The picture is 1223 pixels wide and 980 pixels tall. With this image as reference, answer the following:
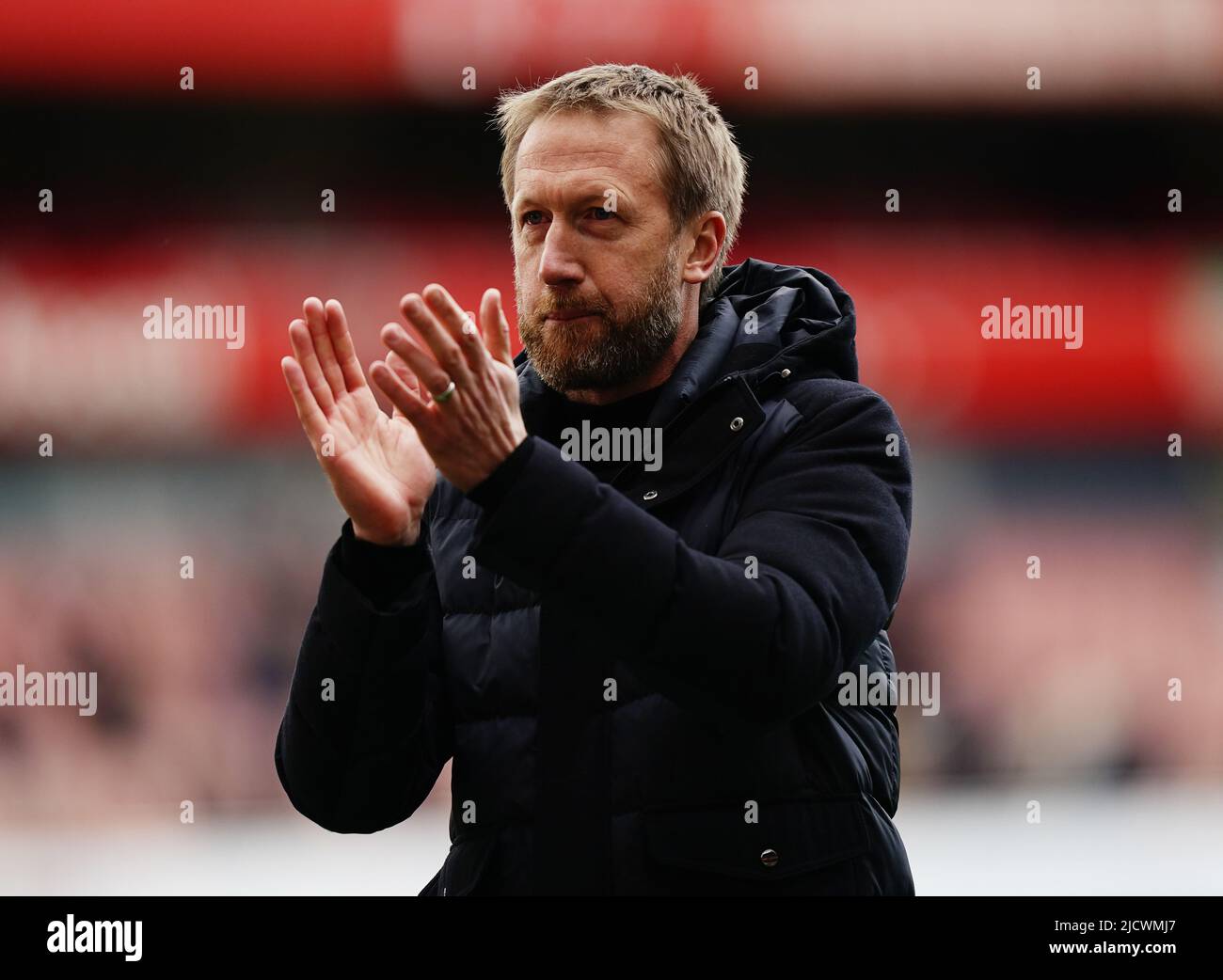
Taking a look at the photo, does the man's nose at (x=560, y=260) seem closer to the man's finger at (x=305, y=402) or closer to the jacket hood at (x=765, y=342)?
the jacket hood at (x=765, y=342)

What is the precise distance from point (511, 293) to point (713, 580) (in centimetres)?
332

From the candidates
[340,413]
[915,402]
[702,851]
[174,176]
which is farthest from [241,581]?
[702,851]

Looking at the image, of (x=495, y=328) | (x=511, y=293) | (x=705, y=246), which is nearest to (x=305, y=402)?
(x=495, y=328)

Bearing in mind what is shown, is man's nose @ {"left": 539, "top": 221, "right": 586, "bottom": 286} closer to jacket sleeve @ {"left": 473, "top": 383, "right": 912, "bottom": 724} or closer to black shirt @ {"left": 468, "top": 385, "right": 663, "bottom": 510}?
black shirt @ {"left": 468, "top": 385, "right": 663, "bottom": 510}

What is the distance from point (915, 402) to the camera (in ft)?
15.0

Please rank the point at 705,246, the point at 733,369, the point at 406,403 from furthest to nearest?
the point at 705,246, the point at 733,369, the point at 406,403

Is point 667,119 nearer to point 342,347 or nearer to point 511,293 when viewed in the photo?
point 342,347

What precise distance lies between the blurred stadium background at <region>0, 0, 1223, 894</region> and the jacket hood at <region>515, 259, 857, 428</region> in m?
2.55

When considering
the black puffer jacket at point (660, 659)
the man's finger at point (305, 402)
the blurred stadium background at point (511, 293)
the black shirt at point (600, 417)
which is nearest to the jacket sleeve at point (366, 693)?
the black puffer jacket at point (660, 659)

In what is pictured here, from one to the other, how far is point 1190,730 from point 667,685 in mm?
3593

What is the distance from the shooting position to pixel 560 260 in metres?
1.91

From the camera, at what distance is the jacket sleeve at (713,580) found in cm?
148

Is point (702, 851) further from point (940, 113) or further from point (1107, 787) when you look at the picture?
point (940, 113)
